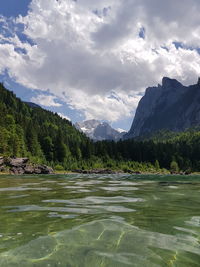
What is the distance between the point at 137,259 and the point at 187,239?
88.8 inches

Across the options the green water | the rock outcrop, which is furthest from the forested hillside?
the green water

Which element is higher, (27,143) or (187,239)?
(27,143)

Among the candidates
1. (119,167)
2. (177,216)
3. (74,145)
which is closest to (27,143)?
(74,145)

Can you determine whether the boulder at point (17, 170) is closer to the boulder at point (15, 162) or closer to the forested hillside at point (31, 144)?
the boulder at point (15, 162)

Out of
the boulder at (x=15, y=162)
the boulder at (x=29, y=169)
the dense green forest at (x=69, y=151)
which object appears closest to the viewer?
the boulder at (x=15, y=162)

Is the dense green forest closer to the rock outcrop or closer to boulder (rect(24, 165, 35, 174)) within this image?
the rock outcrop

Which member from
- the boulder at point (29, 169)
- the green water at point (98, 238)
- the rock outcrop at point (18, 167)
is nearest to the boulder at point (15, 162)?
the rock outcrop at point (18, 167)

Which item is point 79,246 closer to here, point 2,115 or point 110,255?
point 110,255

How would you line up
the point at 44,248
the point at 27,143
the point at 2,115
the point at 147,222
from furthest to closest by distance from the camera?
the point at 27,143 → the point at 2,115 → the point at 147,222 → the point at 44,248

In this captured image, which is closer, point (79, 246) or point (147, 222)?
point (79, 246)

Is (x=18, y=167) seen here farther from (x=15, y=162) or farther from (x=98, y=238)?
(x=98, y=238)

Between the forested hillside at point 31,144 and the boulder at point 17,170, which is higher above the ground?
the forested hillside at point 31,144

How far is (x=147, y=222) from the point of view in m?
8.55

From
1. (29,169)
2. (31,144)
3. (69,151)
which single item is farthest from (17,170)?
(69,151)
